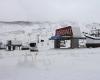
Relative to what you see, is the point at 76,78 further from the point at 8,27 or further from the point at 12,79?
the point at 8,27

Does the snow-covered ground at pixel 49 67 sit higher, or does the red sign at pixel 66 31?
the red sign at pixel 66 31

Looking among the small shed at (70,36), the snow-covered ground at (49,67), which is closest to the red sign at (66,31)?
the small shed at (70,36)

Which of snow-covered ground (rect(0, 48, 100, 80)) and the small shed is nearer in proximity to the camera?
snow-covered ground (rect(0, 48, 100, 80))

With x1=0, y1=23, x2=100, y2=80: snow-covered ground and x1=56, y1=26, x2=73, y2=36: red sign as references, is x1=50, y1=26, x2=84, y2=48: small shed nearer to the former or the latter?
x1=56, y1=26, x2=73, y2=36: red sign

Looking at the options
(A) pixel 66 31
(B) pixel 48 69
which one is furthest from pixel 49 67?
(A) pixel 66 31

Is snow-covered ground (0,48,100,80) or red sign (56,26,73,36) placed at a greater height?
red sign (56,26,73,36)

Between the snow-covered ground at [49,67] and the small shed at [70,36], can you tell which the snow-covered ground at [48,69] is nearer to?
the snow-covered ground at [49,67]

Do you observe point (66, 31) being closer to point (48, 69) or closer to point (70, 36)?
point (70, 36)

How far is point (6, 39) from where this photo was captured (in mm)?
24141

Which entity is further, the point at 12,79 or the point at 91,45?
the point at 91,45

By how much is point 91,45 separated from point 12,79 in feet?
81.8

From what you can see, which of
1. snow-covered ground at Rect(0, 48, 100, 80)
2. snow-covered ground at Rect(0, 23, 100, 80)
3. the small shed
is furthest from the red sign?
snow-covered ground at Rect(0, 48, 100, 80)

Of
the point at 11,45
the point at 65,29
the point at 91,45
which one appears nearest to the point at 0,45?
the point at 11,45

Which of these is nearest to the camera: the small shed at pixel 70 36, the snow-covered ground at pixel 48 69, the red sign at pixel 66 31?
the snow-covered ground at pixel 48 69
